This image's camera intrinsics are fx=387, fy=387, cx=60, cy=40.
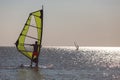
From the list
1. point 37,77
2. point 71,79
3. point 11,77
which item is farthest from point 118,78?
point 11,77

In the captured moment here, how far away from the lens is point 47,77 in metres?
35.1

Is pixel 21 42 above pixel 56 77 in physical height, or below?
above

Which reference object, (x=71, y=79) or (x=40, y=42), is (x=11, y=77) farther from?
(x=40, y=42)

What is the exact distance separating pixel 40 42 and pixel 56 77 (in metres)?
7.74

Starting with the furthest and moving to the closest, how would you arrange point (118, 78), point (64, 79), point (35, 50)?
1. point (35, 50)
2. point (118, 78)
3. point (64, 79)

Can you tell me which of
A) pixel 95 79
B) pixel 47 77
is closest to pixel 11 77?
pixel 47 77

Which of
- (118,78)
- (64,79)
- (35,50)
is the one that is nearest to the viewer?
(64,79)

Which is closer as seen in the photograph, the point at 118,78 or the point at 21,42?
the point at 118,78

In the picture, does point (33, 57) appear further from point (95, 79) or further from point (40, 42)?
point (95, 79)

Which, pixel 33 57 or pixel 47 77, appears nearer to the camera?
pixel 47 77

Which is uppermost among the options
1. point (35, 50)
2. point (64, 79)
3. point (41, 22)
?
point (41, 22)

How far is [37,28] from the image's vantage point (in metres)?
42.1

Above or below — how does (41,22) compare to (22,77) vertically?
above

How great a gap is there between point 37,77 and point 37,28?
8635 mm
